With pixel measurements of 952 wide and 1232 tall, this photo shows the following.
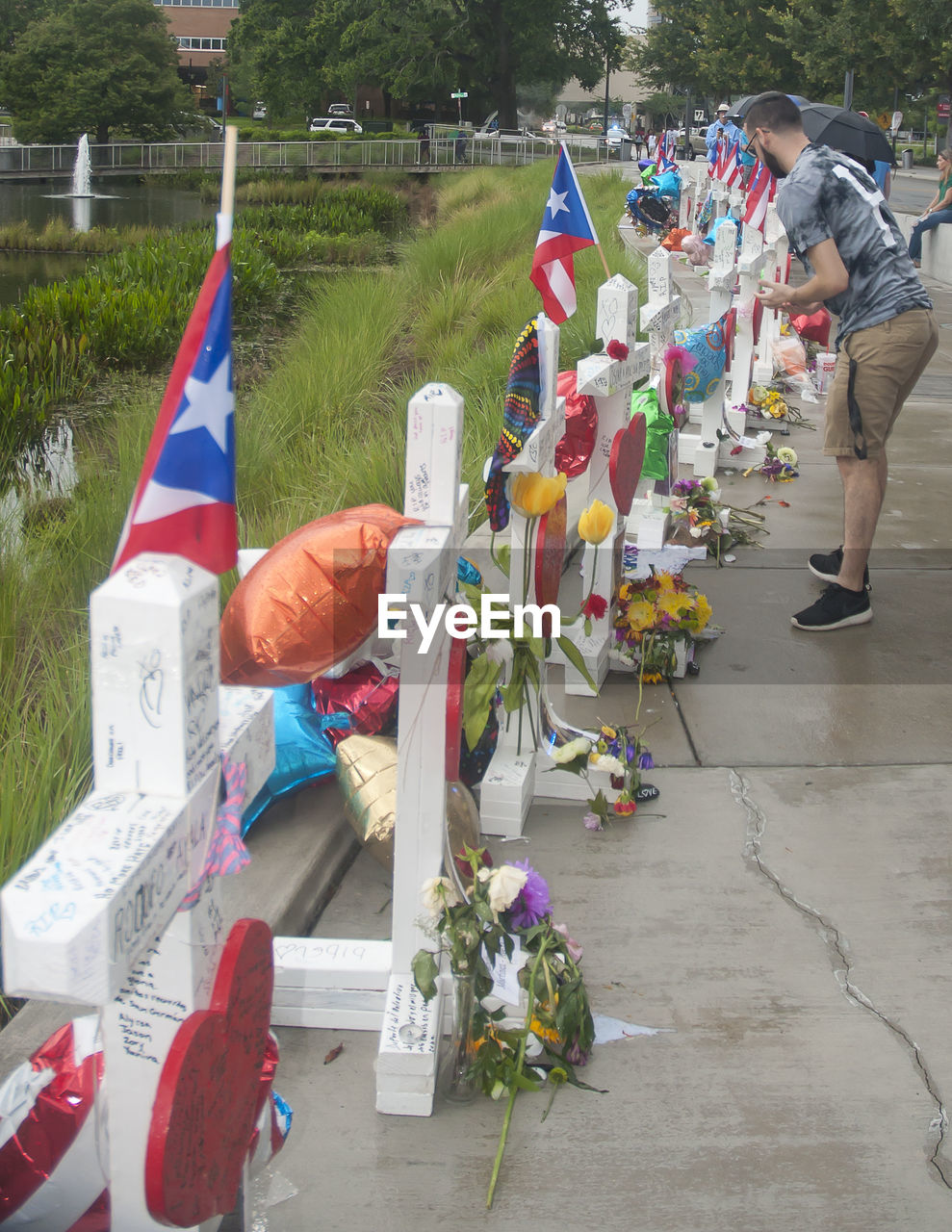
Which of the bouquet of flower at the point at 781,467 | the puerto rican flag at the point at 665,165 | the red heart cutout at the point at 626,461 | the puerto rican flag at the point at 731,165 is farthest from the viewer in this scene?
the puerto rican flag at the point at 665,165

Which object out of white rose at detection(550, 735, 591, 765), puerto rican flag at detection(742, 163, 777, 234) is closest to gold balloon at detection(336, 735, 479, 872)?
white rose at detection(550, 735, 591, 765)

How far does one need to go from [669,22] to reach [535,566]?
2680 inches

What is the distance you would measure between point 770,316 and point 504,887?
299 inches

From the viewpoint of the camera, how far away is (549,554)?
3527mm

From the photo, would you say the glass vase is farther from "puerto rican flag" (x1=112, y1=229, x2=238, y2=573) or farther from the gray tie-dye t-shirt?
the gray tie-dye t-shirt

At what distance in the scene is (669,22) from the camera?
6356cm

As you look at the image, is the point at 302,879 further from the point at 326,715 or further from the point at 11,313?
the point at 11,313

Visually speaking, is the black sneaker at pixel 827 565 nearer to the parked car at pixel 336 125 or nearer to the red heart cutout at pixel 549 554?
the red heart cutout at pixel 549 554

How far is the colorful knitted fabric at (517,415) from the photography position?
9.99 ft

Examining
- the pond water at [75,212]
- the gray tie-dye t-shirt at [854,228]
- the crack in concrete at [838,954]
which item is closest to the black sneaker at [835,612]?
the gray tie-dye t-shirt at [854,228]

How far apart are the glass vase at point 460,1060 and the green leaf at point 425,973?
10 centimetres

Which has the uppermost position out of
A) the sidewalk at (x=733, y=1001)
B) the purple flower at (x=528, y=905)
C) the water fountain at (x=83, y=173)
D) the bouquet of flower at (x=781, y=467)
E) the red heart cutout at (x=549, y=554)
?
the water fountain at (x=83, y=173)

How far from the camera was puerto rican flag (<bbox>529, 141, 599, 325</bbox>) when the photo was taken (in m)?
4.03

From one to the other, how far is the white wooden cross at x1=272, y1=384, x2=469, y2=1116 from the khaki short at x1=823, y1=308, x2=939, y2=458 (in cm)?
269
